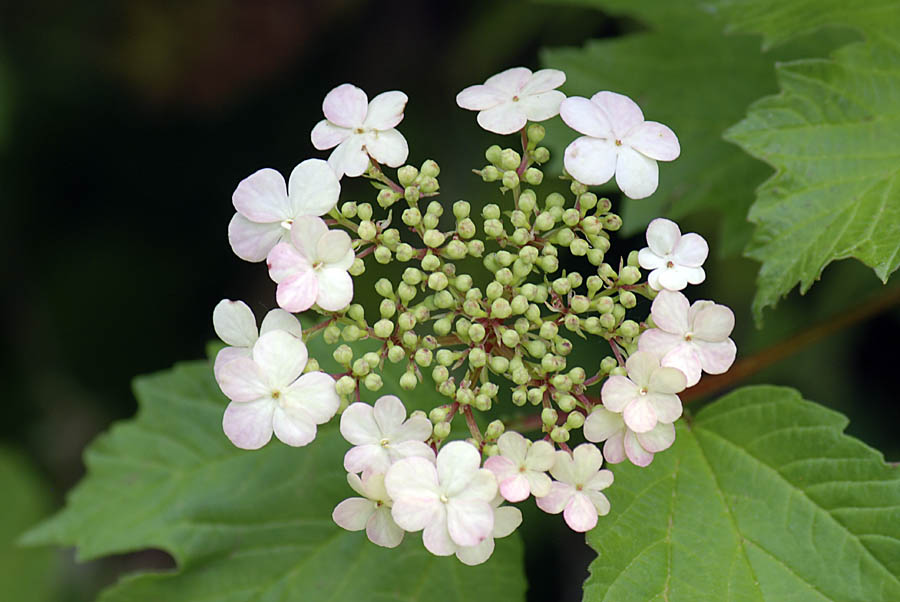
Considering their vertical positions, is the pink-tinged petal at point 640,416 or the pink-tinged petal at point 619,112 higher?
the pink-tinged petal at point 619,112

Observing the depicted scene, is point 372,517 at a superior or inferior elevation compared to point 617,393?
inferior

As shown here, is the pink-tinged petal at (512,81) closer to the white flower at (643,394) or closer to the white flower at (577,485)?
the white flower at (643,394)

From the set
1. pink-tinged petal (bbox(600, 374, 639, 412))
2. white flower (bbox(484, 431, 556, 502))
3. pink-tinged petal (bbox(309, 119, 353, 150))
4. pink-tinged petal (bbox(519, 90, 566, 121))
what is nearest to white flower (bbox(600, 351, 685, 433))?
pink-tinged petal (bbox(600, 374, 639, 412))

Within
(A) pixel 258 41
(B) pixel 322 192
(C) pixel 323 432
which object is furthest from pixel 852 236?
(A) pixel 258 41

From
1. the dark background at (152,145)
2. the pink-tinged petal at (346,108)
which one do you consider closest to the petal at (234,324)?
the pink-tinged petal at (346,108)

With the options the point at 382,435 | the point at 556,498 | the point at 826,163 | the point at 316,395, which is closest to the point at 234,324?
the point at 316,395

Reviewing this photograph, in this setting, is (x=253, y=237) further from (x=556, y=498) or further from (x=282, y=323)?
(x=556, y=498)

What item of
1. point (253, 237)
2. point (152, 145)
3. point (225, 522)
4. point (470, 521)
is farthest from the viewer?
point (152, 145)
